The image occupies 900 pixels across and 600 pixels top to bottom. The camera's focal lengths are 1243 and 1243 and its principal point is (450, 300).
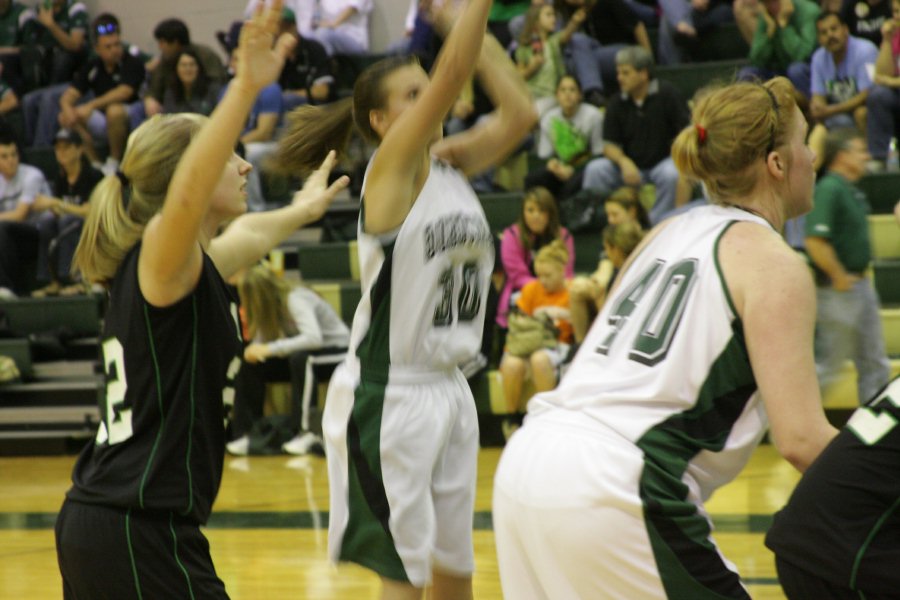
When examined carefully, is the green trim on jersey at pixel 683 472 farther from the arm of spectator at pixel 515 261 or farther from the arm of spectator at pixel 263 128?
the arm of spectator at pixel 263 128

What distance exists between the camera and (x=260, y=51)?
2.24 m

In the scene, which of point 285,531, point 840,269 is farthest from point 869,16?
point 285,531

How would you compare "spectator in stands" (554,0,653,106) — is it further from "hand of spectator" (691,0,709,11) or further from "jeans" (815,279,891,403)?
"jeans" (815,279,891,403)

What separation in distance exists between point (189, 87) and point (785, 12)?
16.8ft

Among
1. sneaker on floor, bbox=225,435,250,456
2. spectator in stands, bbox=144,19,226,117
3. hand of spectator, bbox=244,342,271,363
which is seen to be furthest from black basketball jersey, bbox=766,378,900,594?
spectator in stands, bbox=144,19,226,117

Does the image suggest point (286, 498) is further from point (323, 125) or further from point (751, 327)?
point (751, 327)

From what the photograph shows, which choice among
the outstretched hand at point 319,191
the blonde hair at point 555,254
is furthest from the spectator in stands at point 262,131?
the outstretched hand at point 319,191

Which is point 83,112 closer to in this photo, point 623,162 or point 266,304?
point 266,304

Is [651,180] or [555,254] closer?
[555,254]

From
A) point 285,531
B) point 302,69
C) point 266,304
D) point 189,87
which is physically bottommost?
point 285,531

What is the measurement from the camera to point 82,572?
7.98ft

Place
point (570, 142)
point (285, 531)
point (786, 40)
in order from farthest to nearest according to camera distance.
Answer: point (570, 142) → point (786, 40) → point (285, 531)

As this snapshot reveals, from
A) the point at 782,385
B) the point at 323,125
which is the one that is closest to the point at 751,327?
the point at 782,385

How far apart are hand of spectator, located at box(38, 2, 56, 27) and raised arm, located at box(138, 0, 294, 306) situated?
11.5 meters
